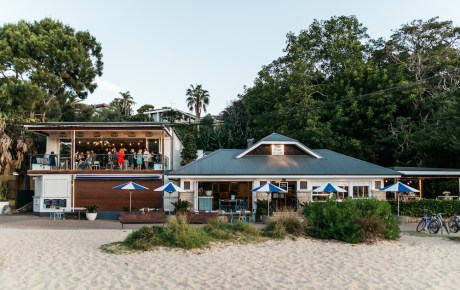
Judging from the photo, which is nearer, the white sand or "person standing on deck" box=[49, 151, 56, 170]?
the white sand

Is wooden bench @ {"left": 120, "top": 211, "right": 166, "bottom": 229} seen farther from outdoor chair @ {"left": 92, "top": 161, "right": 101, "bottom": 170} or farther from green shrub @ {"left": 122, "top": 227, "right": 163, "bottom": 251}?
outdoor chair @ {"left": 92, "top": 161, "right": 101, "bottom": 170}

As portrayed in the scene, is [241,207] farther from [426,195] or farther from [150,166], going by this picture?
[426,195]

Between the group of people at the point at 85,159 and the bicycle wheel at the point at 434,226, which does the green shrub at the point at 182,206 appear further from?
the bicycle wheel at the point at 434,226

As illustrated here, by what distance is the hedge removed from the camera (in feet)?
76.5

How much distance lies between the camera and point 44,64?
40719 mm

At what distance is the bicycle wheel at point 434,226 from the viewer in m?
17.6

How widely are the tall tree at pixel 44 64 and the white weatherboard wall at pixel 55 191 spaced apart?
11729 millimetres

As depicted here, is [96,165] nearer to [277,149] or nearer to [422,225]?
[277,149]

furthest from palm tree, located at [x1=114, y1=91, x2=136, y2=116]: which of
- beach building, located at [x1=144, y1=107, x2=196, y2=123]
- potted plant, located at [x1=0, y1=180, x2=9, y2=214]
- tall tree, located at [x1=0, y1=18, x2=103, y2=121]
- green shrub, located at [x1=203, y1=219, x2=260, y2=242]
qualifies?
green shrub, located at [x1=203, y1=219, x2=260, y2=242]

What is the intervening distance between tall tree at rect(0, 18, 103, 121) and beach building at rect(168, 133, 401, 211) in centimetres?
1881

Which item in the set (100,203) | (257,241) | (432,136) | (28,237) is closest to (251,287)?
(257,241)

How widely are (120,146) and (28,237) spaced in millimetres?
14921

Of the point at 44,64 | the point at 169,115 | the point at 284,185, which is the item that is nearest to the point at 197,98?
the point at 169,115

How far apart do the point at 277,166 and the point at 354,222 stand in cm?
1102
